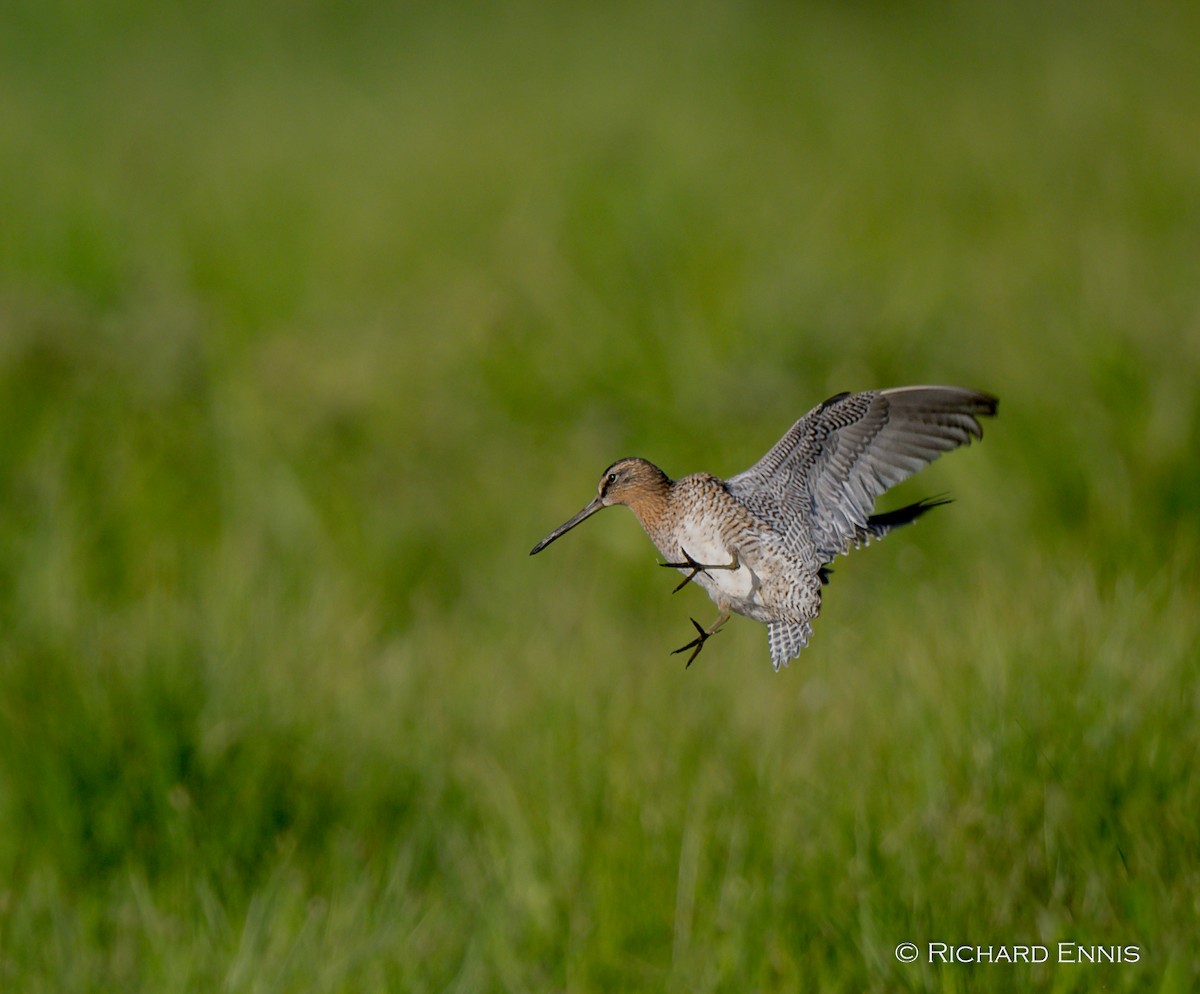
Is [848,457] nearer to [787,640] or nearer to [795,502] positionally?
[795,502]

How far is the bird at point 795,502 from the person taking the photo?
3.33 feet

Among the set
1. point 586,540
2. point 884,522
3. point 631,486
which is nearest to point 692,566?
point 631,486

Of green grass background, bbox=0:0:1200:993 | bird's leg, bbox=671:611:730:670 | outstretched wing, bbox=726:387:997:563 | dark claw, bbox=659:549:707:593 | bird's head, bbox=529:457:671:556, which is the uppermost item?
green grass background, bbox=0:0:1200:993

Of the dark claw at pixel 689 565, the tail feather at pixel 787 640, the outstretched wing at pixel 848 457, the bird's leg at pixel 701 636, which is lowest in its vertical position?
the bird's leg at pixel 701 636

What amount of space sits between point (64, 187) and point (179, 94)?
2.12m

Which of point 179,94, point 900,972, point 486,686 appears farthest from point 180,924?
point 179,94

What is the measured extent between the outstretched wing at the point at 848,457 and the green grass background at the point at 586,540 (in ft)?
6.92

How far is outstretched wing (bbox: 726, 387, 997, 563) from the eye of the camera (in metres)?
1.13

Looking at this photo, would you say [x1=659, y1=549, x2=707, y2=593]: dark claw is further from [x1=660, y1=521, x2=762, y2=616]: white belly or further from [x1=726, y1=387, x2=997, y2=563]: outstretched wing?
[x1=726, y1=387, x2=997, y2=563]: outstretched wing

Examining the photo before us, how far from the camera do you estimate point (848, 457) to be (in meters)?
1.22

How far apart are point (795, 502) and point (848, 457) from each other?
9 centimetres

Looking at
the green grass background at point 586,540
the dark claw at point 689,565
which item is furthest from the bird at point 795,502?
the green grass background at point 586,540

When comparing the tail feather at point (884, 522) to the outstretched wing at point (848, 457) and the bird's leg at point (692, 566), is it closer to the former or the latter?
the outstretched wing at point (848, 457)

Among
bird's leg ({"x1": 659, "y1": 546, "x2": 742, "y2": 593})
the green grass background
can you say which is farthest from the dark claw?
the green grass background
